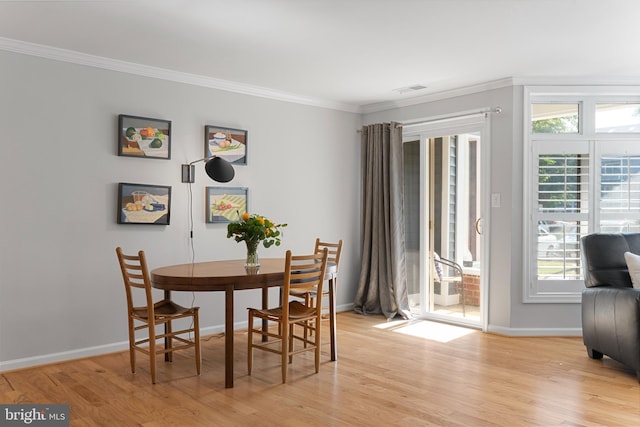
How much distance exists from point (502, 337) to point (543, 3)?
3000mm

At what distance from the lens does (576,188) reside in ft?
16.4

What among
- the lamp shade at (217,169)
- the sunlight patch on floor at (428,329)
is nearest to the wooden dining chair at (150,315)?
the lamp shade at (217,169)

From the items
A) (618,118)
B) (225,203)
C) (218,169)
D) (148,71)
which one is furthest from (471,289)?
(148,71)

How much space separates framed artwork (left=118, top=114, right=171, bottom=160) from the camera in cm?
443

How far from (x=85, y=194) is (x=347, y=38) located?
95.6 inches

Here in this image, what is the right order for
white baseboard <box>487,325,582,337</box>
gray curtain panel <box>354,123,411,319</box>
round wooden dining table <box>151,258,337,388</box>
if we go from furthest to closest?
gray curtain panel <box>354,123,411,319</box>, white baseboard <box>487,325,582,337</box>, round wooden dining table <box>151,258,337,388</box>

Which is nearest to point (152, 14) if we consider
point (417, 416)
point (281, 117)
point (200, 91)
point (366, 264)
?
point (200, 91)

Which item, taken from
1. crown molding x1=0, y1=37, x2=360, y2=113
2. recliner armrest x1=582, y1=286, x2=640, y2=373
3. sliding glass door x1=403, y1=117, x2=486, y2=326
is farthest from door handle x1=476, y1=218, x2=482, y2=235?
crown molding x1=0, y1=37, x2=360, y2=113

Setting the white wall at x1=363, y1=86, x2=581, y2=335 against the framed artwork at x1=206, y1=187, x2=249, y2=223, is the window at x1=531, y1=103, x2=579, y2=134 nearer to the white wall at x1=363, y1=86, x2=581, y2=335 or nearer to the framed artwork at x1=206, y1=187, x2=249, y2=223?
the white wall at x1=363, y1=86, x2=581, y2=335

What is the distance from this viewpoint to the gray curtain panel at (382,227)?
5.85 m

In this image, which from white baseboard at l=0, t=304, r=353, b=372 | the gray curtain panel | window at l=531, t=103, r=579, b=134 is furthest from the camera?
the gray curtain panel

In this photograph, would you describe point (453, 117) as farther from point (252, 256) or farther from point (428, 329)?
point (252, 256)

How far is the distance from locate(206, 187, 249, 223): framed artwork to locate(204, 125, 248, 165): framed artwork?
0.30m

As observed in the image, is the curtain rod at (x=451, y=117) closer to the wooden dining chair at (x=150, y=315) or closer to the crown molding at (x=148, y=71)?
the crown molding at (x=148, y=71)
